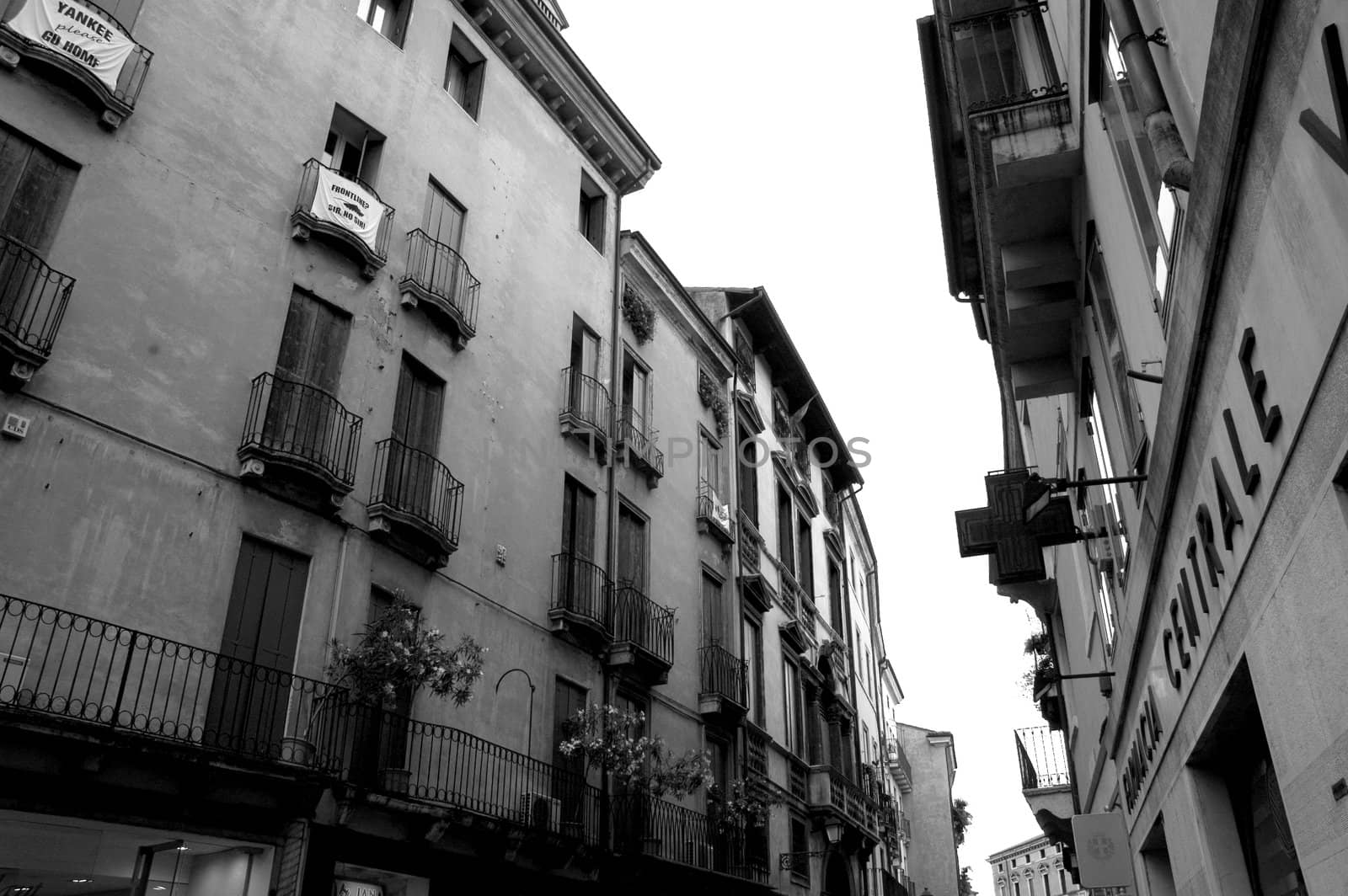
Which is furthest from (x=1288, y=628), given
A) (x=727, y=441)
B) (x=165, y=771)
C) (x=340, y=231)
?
(x=727, y=441)

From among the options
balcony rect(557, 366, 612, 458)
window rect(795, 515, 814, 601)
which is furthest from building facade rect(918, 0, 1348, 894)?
window rect(795, 515, 814, 601)

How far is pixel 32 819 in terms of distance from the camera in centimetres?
986

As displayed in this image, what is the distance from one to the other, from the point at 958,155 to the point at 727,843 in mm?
14277

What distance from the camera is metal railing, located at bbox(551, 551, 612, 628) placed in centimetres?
1817

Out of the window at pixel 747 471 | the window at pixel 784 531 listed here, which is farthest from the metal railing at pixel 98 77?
the window at pixel 784 531

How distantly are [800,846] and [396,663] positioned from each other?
17.7 meters

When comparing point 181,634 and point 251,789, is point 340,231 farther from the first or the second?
point 251,789

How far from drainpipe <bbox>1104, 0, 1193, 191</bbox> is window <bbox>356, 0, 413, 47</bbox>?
14030 millimetres

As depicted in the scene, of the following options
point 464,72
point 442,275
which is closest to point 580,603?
point 442,275

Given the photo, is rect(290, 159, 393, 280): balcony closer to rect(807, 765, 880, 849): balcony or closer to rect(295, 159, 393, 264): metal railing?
rect(295, 159, 393, 264): metal railing

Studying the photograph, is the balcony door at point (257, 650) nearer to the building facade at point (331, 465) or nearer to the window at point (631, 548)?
the building facade at point (331, 465)

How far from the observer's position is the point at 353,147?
16.8 m

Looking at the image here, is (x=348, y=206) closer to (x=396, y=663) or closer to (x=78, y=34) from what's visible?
(x=78, y=34)

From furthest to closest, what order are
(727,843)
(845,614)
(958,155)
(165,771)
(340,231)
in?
1. (845,614)
2. (727,843)
3. (958,155)
4. (340,231)
5. (165,771)
